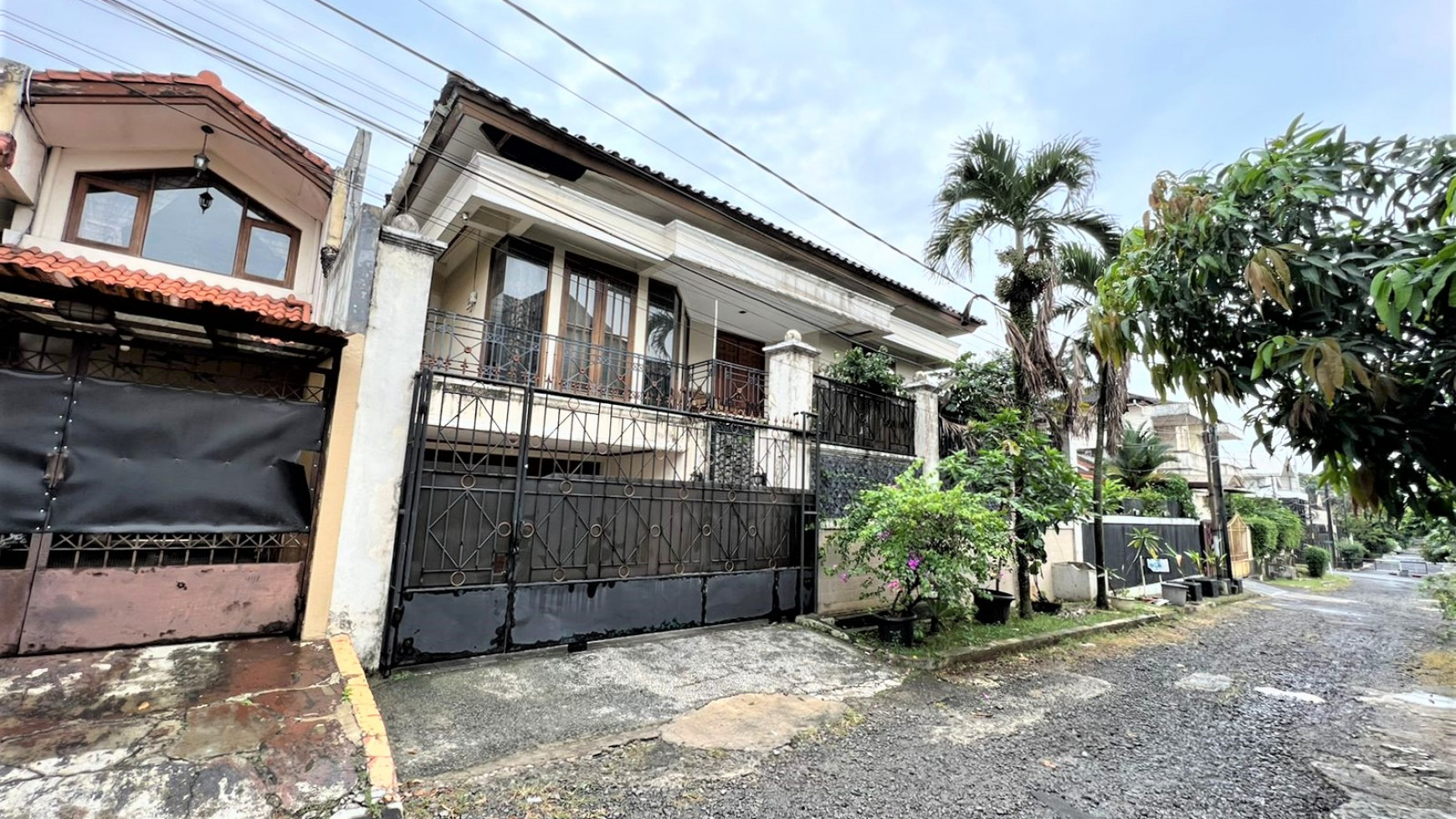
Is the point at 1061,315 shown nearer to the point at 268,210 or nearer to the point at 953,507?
the point at 953,507

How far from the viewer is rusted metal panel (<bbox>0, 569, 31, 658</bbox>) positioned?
3873mm

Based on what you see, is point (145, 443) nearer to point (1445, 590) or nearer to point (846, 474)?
point (846, 474)

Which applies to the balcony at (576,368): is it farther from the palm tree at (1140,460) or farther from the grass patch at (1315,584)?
the grass patch at (1315,584)

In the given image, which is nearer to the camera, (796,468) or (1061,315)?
(796,468)

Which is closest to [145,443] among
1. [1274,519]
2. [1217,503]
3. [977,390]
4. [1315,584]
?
[977,390]

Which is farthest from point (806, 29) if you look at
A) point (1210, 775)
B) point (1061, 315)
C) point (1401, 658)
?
point (1401, 658)

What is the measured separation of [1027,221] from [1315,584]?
2257cm

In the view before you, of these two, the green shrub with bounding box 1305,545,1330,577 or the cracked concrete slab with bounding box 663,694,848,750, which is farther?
the green shrub with bounding box 1305,545,1330,577

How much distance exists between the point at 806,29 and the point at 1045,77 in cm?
317

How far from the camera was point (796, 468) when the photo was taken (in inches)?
319

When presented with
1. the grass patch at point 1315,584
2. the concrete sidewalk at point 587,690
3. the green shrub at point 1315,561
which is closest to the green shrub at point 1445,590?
the concrete sidewalk at point 587,690

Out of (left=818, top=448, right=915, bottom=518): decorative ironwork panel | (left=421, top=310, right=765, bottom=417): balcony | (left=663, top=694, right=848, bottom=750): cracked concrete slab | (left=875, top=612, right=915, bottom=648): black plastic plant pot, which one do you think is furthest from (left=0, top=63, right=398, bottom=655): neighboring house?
(left=818, top=448, right=915, bottom=518): decorative ironwork panel

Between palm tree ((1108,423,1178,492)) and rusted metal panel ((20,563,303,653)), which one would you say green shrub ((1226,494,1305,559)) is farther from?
rusted metal panel ((20,563,303,653))

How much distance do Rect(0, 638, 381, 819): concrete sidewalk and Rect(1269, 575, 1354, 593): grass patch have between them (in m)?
26.3
